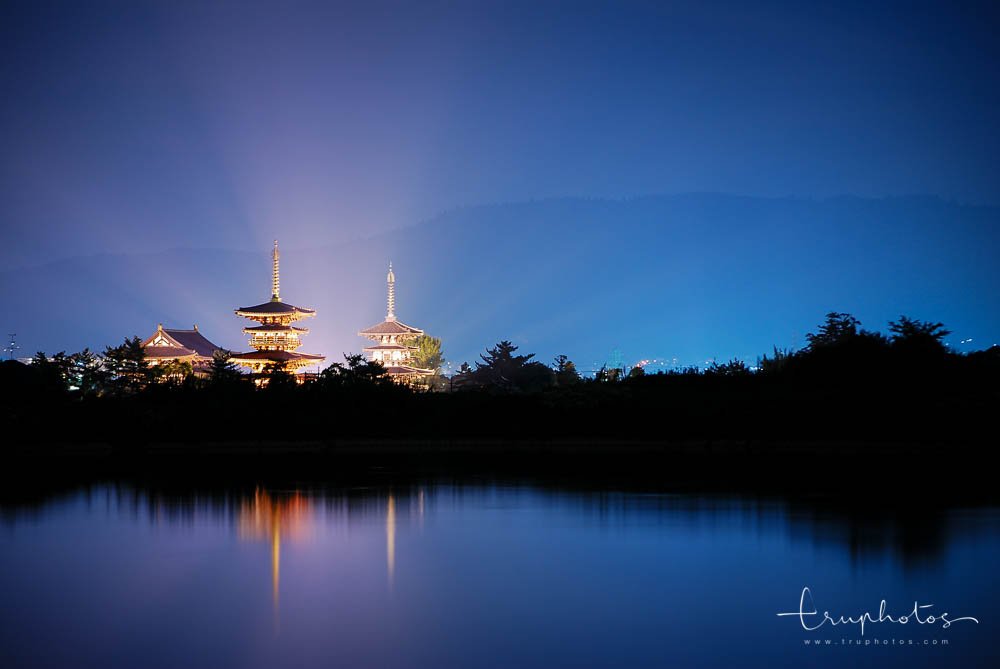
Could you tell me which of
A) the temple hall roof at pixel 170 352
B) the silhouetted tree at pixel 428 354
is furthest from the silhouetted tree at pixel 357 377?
the silhouetted tree at pixel 428 354

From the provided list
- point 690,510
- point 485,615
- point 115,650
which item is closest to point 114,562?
point 115,650

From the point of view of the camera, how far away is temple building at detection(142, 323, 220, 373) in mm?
57847

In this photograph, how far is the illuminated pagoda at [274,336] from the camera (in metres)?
49.8

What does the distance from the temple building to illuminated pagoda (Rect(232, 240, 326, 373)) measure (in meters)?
6.04

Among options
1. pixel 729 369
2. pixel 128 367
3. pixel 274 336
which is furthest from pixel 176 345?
pixel 729 369

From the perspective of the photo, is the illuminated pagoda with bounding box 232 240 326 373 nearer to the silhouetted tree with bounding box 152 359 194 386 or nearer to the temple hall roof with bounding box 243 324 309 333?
the temple hall roof with bounding box 243 324 309 333

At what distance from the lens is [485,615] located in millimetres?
9312

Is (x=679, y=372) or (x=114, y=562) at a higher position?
(x=679, y=372)

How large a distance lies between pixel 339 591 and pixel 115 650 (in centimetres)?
254

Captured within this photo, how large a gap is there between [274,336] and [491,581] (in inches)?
1654

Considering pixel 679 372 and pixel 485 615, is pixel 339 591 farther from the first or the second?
pixel 679 372
